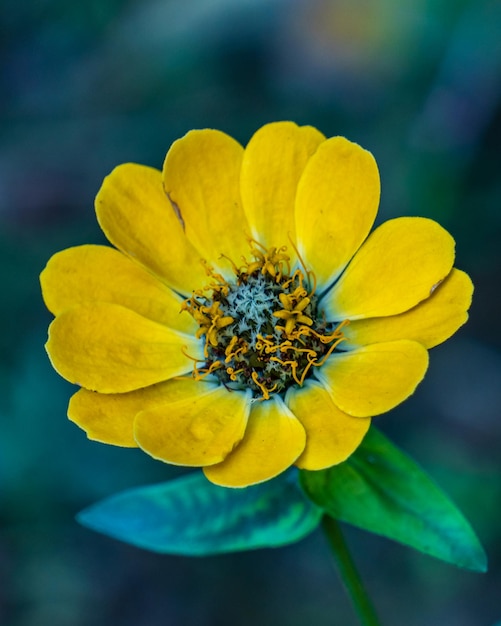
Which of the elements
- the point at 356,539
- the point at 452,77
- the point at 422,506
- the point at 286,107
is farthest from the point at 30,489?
the point at 452,77

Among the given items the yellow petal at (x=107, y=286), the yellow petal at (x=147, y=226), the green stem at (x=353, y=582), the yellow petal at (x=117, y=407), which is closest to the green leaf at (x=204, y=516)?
the green stem at (x=353, y=582)

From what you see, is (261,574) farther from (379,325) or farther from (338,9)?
(338,9)

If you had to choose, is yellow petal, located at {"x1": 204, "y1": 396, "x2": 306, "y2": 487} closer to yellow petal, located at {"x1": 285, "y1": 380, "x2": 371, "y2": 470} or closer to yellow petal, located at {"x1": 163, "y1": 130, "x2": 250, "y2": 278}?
yellow petal, located at {"x1": 285, "y1": 380, "x2": 371, "y2": 470}

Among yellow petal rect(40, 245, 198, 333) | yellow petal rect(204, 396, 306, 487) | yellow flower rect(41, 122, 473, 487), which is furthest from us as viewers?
yellow petal rect(40, 245, 198, 333)

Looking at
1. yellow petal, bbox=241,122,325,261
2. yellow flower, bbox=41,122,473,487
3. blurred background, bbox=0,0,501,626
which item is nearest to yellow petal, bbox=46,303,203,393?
yellow flower, bbox=41,122,473,487

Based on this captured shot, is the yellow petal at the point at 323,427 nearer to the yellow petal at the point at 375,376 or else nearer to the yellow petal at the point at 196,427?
the yellow petal at the point at 375,376

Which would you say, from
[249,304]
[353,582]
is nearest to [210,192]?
[249,304]

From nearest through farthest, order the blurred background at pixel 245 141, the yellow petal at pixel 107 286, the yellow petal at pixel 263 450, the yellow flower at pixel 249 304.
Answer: the yellow petal at pixel 263 450, the yellow flower at pixel 249 304, the yellow petal at pixel 107 286, the blurred background at pixel 245 141
